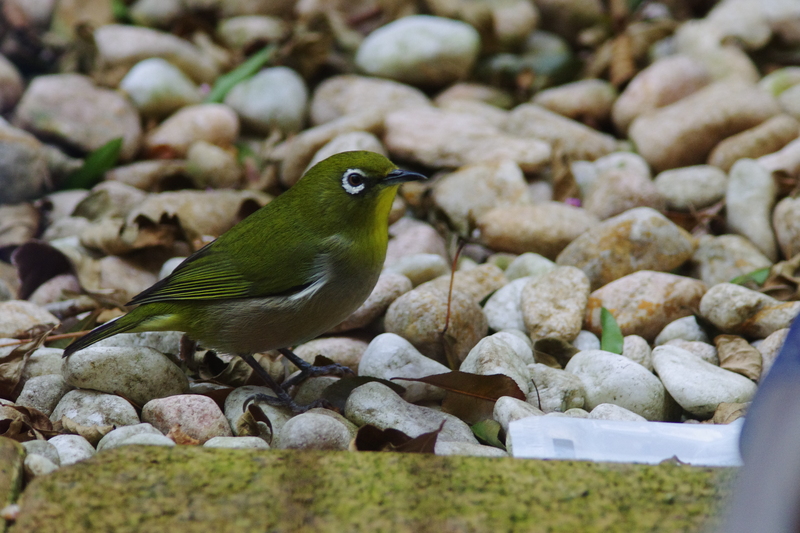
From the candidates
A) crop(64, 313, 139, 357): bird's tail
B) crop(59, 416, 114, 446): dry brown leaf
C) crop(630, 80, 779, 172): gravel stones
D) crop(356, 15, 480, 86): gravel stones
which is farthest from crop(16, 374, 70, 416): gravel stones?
crop(356, 15, 480, 86): gravel stones

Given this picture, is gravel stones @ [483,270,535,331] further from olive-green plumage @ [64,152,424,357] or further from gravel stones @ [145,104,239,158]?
gravel stones @ [145,104,239,158]

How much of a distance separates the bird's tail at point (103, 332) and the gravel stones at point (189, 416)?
1.23ft

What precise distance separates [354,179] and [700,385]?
1.69 m

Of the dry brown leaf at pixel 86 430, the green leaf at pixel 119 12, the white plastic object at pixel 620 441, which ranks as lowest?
the dry brown leaf at pixel 86 430

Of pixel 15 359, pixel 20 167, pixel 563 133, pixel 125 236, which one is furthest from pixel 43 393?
pixel 563 133

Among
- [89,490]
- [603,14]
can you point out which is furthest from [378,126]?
[89,490]

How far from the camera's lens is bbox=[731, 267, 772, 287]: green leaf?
389 cm

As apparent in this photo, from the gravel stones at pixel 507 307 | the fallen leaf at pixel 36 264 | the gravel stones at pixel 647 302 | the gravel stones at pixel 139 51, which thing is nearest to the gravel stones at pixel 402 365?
the gravel stones at pixel 507 307

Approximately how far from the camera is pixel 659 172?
215 inches

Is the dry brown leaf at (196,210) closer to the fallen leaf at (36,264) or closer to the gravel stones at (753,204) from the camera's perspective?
the fallen leaf at (36,264)

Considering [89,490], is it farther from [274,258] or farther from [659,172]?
[659,172]

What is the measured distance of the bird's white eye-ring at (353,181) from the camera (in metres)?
3.37

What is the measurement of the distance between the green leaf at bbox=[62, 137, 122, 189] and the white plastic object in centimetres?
406

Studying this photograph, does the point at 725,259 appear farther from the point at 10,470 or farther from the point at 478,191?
the point at 10,470
